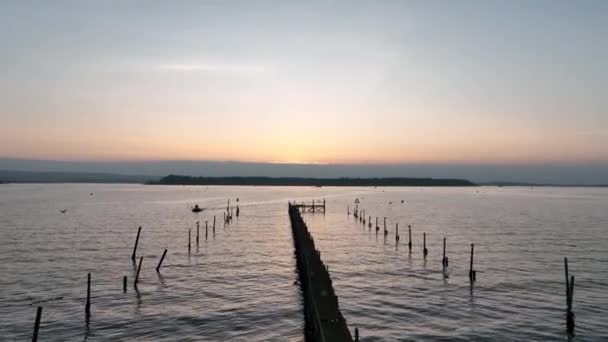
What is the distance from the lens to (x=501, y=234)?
72.8m

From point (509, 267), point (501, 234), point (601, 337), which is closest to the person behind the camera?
point (601, 337)

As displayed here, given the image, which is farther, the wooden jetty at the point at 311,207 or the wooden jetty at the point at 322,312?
the wooden jetty at the point at 311,207

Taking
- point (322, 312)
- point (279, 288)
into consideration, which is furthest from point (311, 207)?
point (322, 312)

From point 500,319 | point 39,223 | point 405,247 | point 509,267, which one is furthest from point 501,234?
point 39,223

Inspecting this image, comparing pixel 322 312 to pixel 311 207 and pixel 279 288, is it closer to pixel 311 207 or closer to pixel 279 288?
pixel 279 288

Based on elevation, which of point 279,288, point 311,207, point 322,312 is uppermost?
point 322,312

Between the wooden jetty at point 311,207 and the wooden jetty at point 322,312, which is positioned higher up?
the wooden jetty at point 322,312

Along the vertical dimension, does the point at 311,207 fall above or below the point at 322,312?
below

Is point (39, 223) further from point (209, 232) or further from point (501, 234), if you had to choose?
point (501, 234)

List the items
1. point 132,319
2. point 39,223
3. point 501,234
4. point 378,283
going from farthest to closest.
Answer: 1. point 39,223
2. point 501,234
3. point 378,283
4. point 132,319

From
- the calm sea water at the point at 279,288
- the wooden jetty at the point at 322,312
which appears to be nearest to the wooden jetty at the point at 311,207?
the calm sea water at the point at 279,288

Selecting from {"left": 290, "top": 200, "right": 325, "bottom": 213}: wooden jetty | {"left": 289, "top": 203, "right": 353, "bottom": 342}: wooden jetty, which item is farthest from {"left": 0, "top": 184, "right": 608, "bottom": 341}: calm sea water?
{"left": 290, "top": 200, "right": 325, "bottom": 213}: wooden jetty

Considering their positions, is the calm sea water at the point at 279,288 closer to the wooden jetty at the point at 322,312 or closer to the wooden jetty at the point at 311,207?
the wooden jetty at the point at 322,312

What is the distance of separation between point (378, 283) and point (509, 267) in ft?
49.9
